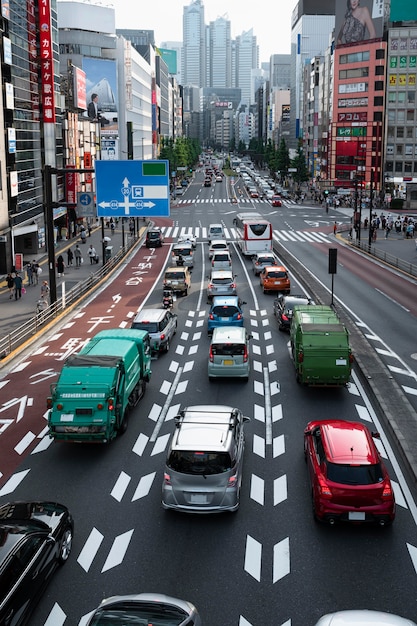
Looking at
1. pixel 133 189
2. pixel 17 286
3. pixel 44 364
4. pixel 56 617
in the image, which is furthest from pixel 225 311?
pixel 56 617

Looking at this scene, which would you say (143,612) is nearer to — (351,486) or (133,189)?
(351,486)

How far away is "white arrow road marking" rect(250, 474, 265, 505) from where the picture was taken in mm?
15891

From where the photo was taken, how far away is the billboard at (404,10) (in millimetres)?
118438

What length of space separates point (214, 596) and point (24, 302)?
3161cm

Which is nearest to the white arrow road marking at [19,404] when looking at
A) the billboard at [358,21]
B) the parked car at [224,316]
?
the parked car at [224,316]

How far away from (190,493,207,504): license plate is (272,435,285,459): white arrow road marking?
4.19 meters

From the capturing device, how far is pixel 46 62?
64.0 m

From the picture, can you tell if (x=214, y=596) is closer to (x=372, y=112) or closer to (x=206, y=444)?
(x=206, y=444)

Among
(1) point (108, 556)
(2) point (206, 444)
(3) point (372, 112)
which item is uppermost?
(3) point (372, 112)

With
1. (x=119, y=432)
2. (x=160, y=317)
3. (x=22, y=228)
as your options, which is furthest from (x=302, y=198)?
(x=119, y=432)

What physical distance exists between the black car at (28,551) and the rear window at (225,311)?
19065mm

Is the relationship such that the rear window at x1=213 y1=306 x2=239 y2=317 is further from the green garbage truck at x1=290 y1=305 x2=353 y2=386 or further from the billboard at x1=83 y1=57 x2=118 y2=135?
the billboard at x1=83 y1=57 x2=118 y2=135

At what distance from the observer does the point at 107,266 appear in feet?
173

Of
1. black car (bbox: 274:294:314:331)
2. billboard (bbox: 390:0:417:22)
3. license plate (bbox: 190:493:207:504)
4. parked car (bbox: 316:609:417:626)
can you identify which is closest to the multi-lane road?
license plate (bbox: 190:493:207:504)
